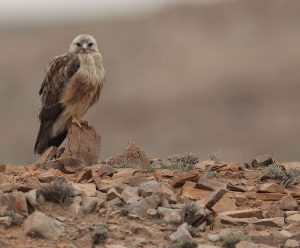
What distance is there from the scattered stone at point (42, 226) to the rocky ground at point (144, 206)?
0.01 metres

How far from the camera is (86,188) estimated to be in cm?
1169

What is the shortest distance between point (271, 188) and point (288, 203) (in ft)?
2.31

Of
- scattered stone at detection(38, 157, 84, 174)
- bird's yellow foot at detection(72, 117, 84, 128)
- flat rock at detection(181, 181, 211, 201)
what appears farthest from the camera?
bird's yellow foot at detection(72, 117, 84, 128)

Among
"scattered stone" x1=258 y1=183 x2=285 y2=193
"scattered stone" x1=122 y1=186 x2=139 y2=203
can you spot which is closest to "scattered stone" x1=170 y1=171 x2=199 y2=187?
"scattered stone" x1=258 y1=183 x2=285 y2=193

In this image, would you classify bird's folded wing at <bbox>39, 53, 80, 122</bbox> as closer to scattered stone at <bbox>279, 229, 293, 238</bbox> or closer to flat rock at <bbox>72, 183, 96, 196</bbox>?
flat rock at <bbox>72, 183, 96, 196</bbox>

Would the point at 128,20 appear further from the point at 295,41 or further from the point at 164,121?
the point at 164,121

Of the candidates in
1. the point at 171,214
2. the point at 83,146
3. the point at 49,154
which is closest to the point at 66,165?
the point at 83,146

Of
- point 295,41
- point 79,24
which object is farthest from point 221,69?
point 79,24

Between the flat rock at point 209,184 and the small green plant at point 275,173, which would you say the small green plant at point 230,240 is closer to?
the flat rock at point 209,184

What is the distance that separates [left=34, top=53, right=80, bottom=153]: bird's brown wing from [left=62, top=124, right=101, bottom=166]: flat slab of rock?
0.77 m

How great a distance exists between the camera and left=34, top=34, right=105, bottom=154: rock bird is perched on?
15148 millimetres

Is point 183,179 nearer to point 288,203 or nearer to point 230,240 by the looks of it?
point 288,203

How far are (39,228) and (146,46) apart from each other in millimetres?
60404

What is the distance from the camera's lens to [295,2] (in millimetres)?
76312
